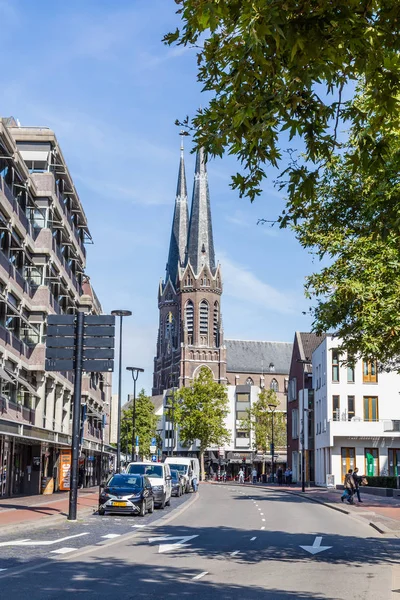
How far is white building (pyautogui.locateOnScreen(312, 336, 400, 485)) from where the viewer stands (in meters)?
66.1

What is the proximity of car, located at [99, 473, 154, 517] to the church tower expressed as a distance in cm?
10884

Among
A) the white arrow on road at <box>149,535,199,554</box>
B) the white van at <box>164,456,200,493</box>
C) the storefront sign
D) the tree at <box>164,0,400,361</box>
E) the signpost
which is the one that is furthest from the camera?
the white van at <box>164,456,200,493</box>

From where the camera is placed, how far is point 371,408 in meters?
67.9

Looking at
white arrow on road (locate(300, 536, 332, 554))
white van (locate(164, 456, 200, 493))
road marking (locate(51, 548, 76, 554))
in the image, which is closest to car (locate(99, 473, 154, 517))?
white arrow on road (locate(300, 536, 332, 554))

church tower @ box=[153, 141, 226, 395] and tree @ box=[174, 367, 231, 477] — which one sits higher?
church tower @ box=[153, 141, 226, 395]

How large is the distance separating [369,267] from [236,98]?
1426cm

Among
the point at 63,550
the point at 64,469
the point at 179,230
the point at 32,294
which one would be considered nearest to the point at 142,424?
the point at 179,230

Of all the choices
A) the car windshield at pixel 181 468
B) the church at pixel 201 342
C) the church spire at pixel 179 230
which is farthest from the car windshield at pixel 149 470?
the church spire at pixel 179 230

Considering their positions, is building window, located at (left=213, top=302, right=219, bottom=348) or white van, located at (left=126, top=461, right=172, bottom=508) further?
building window, located at (left=213, top=302, right=219, bottom=348)

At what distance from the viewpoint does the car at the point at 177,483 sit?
147 feet

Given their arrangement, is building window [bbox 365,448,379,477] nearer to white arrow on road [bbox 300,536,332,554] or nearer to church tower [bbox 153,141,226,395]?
white arrow on road [bbox 300,536,332,554]

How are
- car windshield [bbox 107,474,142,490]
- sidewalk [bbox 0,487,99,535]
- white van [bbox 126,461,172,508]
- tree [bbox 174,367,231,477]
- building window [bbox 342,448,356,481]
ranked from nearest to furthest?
sidewalk [bbox 0,487,99,535]
car windshield [bbox 107,474,142,490]
white van [bbox 126,461,172,508]
building window [bbox 342,448,356,481]
tree [bbox 174,367,231,477]

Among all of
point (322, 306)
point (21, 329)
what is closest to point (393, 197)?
point (322, 306)

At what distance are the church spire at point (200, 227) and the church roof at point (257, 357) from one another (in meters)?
17.9
